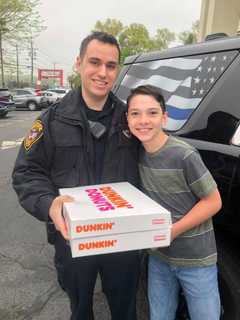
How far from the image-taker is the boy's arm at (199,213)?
1.65 meters

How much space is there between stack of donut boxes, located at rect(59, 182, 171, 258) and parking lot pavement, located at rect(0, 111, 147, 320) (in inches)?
55.0

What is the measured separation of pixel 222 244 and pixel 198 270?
209 millimetres

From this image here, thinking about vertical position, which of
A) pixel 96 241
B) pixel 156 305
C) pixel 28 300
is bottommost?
pixel 28 300

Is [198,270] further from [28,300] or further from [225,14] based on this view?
[225,14]

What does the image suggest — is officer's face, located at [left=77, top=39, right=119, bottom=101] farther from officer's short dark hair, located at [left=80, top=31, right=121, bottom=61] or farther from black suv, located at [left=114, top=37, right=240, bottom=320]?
black suv, located at [left=114, top=37, right=240, bottom=320]

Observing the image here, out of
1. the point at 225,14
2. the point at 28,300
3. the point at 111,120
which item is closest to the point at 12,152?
the point at 28,300

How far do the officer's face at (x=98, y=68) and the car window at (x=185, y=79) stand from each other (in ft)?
1.56

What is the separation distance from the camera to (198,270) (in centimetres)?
175

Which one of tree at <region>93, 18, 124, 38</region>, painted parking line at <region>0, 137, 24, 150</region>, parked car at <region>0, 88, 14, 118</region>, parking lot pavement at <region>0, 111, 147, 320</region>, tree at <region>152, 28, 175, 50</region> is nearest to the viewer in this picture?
parking lot pavement at <region>0, 111, 147, 320</region>

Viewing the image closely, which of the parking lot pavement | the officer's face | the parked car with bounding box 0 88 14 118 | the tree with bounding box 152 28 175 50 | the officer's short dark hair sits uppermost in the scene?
the tree with bounding box 152 28 175 50

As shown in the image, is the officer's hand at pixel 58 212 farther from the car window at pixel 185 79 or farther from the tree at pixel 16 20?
the tree at pixel 16 20

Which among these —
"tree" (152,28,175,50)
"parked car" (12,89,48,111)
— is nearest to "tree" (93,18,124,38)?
"tree" (152,28,175,50)

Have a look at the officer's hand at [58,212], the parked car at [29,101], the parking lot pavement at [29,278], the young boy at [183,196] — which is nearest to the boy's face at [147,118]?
the young boy at [183,196]

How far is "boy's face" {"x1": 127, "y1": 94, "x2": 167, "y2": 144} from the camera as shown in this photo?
172cm
